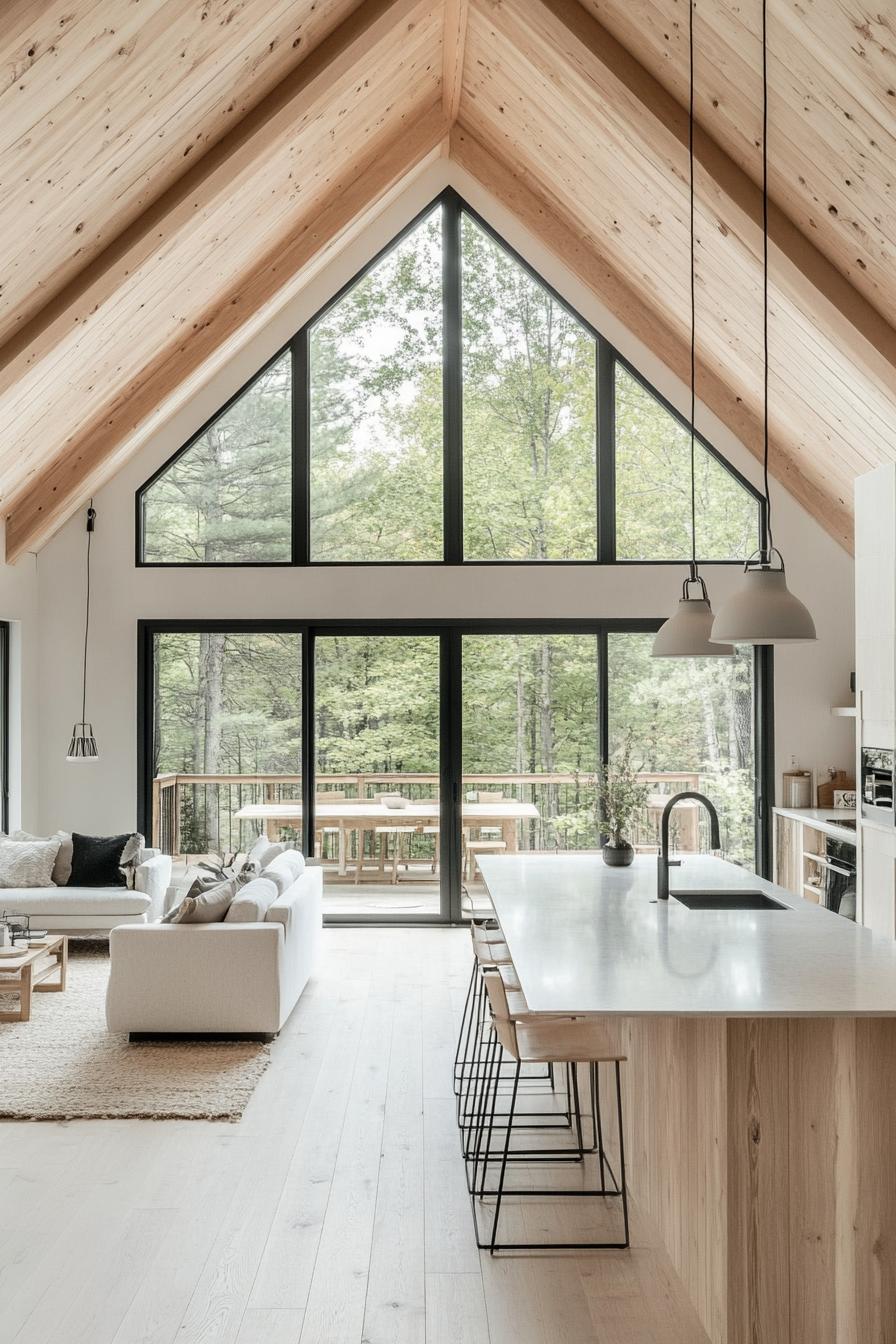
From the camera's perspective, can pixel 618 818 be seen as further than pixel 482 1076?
Yes

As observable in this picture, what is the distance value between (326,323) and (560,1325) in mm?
6629

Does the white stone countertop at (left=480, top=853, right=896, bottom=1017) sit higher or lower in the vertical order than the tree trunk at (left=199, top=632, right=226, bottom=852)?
lower

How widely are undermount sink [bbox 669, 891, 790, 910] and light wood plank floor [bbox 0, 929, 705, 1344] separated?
1.20 metres

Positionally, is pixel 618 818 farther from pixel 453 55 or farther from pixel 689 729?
pixel 453 55

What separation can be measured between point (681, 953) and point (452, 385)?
5519mm

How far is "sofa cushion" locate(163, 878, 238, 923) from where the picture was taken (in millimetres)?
5090

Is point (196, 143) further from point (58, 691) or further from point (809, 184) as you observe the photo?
point (58, 691)

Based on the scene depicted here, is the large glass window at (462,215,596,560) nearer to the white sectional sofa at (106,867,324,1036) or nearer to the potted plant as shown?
the potted plant

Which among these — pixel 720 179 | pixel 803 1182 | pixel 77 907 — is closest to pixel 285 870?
pixel 77 907

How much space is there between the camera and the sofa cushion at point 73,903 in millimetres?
6531

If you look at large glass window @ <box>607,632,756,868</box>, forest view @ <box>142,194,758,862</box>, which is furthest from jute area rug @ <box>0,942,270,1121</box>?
large glass window @ <box>607,632,756,868</box>

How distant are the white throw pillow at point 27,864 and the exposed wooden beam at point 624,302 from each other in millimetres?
5154

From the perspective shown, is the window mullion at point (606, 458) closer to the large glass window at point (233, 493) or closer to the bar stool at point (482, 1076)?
the large glass window at point (233, 493)

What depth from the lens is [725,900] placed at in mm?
4145
